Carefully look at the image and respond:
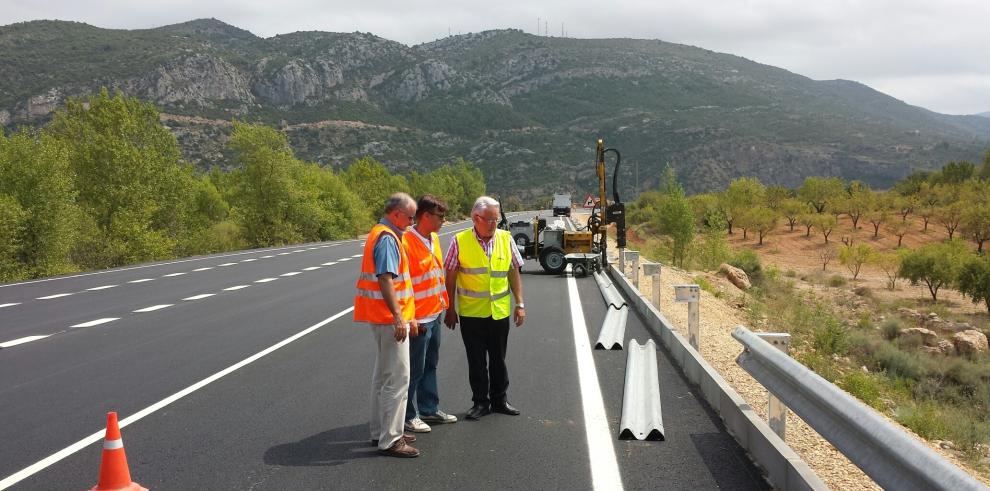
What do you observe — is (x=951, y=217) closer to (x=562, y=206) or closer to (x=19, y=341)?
(x=562, y=206)

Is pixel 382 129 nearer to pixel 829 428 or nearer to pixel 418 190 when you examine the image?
pixel 418 190

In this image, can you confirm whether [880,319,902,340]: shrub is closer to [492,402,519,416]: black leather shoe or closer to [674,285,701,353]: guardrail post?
[674,285,701,353]: guardrail post

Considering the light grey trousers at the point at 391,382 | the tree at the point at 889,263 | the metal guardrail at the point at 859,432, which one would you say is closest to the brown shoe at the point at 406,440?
the light grey trousers at the point at 391,382

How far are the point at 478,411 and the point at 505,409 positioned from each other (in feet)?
0.87

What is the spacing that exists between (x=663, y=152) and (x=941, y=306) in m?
94.1

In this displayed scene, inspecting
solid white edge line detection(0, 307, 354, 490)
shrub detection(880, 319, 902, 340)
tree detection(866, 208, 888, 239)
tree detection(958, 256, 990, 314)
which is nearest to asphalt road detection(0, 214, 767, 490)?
solid white edge line detection(0, 307, 354, 490)

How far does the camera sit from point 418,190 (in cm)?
8956

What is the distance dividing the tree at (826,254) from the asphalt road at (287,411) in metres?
40.9

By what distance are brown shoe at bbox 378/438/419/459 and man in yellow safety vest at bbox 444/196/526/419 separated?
1.12 m

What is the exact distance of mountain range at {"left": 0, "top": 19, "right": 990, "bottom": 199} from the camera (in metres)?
111

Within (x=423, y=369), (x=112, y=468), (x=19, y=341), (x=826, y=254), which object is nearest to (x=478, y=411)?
(x=423, y=369)

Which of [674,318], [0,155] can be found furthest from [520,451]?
[0,155]

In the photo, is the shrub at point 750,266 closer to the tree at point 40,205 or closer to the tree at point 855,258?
the tree at point 855,258

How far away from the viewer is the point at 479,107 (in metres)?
156
